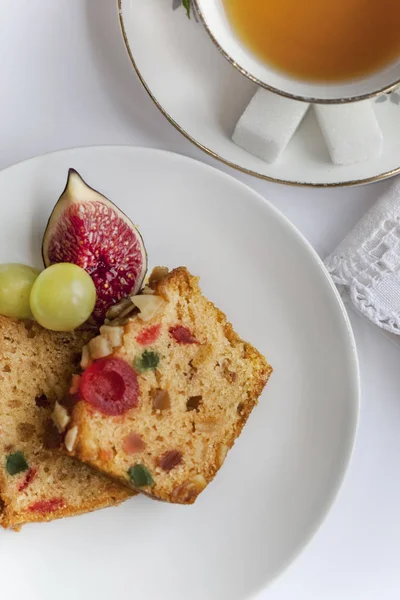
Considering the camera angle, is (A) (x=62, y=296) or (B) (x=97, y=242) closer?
(A) (x=62, y=296)

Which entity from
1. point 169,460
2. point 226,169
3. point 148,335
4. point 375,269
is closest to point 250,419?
point 169,460

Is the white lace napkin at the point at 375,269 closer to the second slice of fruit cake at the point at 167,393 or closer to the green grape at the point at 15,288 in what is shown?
the second slice of fruit cake at the point at 167,393

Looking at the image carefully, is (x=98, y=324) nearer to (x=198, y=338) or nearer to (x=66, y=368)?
(x=66, y=368)

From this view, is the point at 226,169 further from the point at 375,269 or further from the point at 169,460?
the point at 169,460

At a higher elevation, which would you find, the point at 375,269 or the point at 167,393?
the point at 375,269

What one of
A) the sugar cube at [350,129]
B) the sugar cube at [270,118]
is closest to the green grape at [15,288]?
the sugar cube at [270,118]

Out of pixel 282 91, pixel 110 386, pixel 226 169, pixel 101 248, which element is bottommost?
pixel 110 386

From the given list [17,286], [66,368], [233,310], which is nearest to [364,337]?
[233,310]
